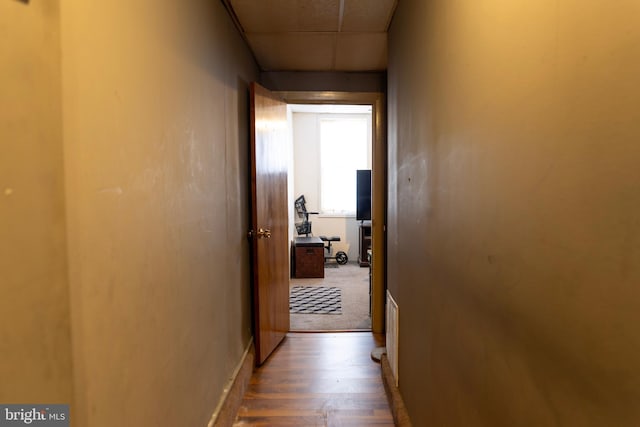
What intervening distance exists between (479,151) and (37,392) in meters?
1.18

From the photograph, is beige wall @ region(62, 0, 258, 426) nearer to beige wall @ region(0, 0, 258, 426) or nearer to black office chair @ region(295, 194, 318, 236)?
beige wall @ region(0, 0, 258, 426)

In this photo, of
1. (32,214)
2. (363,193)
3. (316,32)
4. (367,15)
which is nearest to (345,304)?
(363,193)

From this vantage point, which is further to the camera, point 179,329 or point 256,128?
point 256,128

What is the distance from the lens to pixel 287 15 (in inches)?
85.4

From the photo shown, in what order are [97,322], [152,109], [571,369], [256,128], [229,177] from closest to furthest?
[571,369] → [97,322] → [152,109] → [229,177] → [256,128]

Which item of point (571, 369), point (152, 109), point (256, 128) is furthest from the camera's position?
point (256, 128)

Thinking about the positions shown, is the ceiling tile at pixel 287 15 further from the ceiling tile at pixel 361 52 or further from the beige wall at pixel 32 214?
the beige wall at pixel 32 214

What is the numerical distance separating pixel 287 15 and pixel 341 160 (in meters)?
4.14

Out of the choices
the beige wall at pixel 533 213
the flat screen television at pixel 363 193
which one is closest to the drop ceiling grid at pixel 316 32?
the beige wall at pixel 533 213

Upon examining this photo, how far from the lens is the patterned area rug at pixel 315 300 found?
375 cm

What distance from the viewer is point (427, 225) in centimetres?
141

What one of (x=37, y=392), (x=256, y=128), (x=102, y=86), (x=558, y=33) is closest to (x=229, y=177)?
(x=256, y=128)

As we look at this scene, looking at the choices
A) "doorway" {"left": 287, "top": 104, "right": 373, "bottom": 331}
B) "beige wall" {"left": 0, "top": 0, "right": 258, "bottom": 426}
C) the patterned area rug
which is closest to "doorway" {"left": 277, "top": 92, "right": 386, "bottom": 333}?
the patterned area rug

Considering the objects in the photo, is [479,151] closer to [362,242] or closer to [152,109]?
[152,109]
